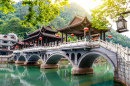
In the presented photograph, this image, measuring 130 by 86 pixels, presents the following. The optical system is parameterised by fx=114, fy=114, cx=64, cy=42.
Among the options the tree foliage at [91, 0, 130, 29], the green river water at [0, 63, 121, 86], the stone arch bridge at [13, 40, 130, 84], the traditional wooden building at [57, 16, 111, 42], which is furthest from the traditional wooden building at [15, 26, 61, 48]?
the tree foliage at [91, 0, 130, 29]

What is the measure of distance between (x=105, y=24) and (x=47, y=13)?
20.2 ft

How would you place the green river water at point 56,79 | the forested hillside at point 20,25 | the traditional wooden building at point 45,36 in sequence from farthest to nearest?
the forested hillside at point 20,25 < the traditional wooden building at point 45,36 < the green river water at point 56,79

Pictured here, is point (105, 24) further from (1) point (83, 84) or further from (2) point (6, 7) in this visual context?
(2) point (6, 7)

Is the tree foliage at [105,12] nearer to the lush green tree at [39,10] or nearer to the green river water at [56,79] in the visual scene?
the lush green tree at [39,10]

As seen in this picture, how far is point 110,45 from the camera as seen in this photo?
42.5 feet

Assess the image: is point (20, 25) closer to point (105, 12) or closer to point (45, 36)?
point (45, 36)

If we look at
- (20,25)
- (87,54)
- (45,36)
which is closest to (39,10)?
(87,54)

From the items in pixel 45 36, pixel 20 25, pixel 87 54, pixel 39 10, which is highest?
pixel 20 25

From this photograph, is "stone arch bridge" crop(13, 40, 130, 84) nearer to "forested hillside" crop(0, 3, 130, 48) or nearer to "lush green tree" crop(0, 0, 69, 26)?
"lush green tree" crop(0, 0, 69, 26)

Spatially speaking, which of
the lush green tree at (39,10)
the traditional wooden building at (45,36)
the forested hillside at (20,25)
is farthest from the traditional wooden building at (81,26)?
the forested hillside at (20,25)

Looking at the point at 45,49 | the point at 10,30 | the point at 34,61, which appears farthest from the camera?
the point at 10,30

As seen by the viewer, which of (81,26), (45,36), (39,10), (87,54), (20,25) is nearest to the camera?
(39,10)

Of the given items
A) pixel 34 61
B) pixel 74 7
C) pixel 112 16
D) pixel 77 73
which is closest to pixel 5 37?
pixel 34 61

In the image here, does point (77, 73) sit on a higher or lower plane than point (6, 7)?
lower
